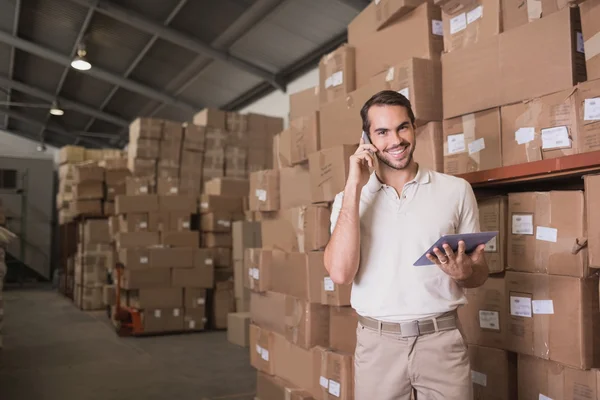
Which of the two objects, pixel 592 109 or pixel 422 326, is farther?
pixel 592 109

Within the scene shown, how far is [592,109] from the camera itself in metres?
2.02

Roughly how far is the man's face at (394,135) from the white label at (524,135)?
58 centimetres

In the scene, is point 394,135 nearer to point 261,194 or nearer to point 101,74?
point 261,194

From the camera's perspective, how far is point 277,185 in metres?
4.00

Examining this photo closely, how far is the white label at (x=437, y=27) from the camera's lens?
278 centimetres

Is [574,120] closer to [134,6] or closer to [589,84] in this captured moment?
[589,84]

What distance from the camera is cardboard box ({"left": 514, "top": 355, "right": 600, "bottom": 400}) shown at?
2.01m

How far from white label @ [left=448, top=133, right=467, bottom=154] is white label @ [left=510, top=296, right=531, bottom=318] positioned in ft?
2.28

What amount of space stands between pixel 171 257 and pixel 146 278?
42 centimetres

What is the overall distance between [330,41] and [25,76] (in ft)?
26.5

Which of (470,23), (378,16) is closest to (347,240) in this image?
(470,23)

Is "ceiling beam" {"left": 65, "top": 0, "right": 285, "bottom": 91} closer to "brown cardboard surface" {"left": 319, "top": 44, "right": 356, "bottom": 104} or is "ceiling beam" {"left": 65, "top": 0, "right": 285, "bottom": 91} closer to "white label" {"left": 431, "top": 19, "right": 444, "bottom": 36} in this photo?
"brown cardboard surface" {"left": 319, "top": 44, "right": 356, "bottom": 104}

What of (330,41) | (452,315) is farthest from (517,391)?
(330,41)

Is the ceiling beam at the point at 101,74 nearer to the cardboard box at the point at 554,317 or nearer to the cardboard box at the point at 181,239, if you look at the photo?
the cardboard box at the point at 181,239
